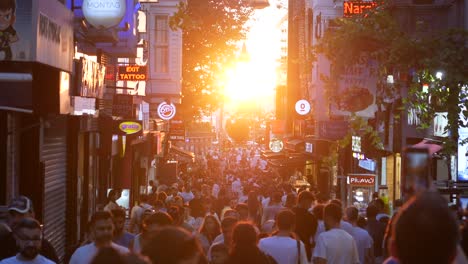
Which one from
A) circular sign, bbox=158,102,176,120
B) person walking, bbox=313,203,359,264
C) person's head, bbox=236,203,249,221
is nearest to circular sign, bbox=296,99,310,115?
circular sign, bbox=158,102,176,120

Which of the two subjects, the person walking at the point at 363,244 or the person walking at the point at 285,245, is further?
the person walking at the point at 363,244

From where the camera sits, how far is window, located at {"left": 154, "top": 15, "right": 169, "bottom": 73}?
4162 cm

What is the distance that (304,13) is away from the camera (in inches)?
2288

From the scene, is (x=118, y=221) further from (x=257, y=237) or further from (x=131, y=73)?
(x=131, y=73)

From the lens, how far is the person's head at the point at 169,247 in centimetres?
408

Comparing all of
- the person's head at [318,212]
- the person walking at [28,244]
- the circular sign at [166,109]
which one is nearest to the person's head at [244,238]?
the person walking at [28,244]

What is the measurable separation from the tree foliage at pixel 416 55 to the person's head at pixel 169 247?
13.7 meters

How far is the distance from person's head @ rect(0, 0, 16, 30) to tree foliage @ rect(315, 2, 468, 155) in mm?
7109

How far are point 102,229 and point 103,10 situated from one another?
8772 millimetres

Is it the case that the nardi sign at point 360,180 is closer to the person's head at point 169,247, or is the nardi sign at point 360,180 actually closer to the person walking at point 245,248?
the person walking at point 245,248

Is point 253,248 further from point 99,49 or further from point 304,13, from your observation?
point 304,13

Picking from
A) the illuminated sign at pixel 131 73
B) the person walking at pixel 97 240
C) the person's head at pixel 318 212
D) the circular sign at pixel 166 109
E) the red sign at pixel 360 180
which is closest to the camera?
the person walking at pixel 97 240

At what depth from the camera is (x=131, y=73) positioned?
29391mm

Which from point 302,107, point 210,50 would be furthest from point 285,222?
point 210,50
